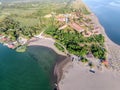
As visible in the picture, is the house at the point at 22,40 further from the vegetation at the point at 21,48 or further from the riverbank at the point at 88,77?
the riverbank at the point at 88,77

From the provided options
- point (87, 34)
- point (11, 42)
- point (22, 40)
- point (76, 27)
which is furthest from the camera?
point (76, 27)

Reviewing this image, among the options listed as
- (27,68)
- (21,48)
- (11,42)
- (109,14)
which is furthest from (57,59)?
(109,14)

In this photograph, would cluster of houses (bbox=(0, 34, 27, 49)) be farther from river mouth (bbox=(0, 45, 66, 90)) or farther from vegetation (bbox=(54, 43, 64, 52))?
vegetation (bbox=(54, 43, 64, 52))

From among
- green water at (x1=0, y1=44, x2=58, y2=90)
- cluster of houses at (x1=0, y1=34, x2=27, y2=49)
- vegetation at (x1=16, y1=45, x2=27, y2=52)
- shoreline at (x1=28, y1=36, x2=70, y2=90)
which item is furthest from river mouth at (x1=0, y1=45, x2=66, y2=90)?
cluster of houses at (x1=0, y1=34, x2=27, y2=49)

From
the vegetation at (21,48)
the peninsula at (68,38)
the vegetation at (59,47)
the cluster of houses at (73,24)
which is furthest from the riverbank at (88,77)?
the cluster of houses at (73,24)

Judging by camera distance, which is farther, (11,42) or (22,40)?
(22,40)

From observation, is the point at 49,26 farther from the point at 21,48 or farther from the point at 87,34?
the point at 21,48
